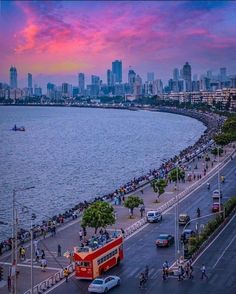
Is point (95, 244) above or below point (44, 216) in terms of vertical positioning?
above

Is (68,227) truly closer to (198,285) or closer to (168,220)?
(168,220)

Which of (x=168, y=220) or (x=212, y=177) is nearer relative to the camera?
(x=168, y=220)

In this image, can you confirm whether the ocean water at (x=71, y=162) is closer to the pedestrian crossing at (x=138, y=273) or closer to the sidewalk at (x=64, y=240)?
the sidewalk at (x=64, y=240)

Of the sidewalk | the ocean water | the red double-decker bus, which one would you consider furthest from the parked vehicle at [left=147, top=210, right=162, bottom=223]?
the ocean water

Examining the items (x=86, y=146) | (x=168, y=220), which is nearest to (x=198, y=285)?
(x=168, y=220)

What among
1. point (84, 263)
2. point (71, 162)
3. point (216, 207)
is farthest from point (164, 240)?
point (71, 162)

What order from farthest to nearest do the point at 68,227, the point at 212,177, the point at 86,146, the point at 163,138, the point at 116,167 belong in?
the point at 163,138 → the point at 86,146 → the point at 116,167 → the point at 212,177 → the point at 68,227
